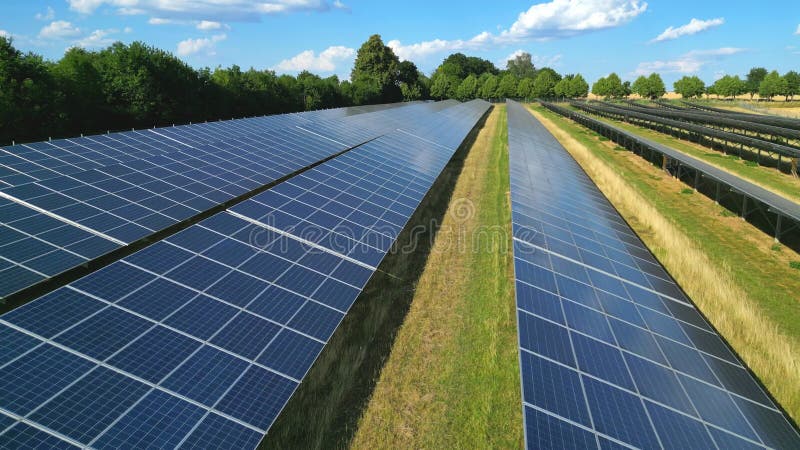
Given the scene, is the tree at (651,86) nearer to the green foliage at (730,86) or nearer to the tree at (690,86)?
the tree at (690,86)

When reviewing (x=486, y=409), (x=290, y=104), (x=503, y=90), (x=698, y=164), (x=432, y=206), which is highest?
(x=503, y=90)

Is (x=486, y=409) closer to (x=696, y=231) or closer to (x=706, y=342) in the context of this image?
(x=706, y=342)

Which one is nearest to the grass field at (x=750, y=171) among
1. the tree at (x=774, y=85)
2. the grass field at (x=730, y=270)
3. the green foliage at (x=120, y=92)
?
the grass field at (x=730, y=270)

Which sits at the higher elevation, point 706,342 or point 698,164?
point 698,164

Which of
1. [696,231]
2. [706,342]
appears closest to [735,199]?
[696,231]

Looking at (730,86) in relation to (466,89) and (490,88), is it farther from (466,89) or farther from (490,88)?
(466,89)

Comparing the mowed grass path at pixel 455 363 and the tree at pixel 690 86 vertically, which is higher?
the tree at pixel 690 86
